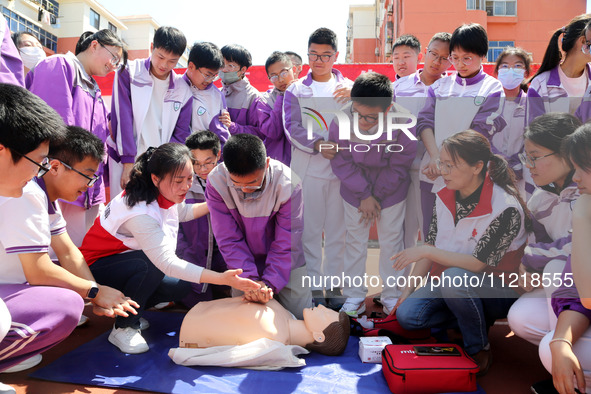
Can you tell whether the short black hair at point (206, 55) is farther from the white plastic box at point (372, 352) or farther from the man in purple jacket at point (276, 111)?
the white plastic box at point (372, 352)

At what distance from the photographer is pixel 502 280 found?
90.3 inches

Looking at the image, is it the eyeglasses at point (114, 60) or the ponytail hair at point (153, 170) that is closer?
the ponytail hair at point (153, 170)

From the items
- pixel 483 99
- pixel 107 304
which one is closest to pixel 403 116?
pixel 483 99

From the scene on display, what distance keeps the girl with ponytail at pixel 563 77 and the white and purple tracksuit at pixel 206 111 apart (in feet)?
7.07

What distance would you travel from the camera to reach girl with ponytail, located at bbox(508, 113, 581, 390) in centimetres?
205

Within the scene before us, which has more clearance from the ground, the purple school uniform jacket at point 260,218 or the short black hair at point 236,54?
the short black hair at point 236,54

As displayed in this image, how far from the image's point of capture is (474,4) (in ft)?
52.7

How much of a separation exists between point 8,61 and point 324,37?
2.07 meters

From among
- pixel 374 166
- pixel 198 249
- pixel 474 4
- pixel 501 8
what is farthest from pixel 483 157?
pixel 501 8

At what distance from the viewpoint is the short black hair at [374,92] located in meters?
2.80

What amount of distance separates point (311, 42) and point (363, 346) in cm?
220

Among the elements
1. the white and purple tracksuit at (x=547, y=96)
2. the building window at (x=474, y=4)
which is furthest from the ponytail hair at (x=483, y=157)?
the building window at (x=474, y=4)

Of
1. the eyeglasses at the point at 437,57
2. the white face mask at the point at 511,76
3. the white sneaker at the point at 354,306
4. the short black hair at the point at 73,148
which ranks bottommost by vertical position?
the white sneaker at the point at 354,306

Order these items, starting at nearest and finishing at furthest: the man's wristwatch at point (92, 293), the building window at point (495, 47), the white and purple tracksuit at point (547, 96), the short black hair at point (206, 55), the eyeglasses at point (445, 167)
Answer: the man's wristwatch at point (92, 293) → the eyeglasses at point (445, 167) → the white and purple tracksuit at point (547, 96) → the short black hair at point (206, 55) → the building window at point (495, 47)
